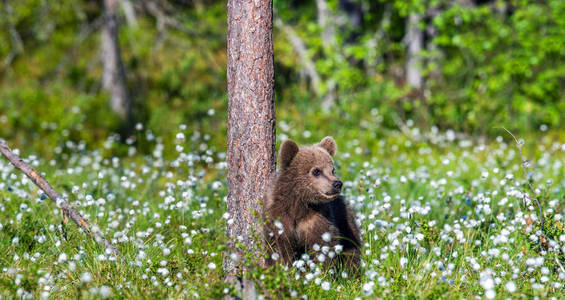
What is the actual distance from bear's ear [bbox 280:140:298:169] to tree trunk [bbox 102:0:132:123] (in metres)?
8.10

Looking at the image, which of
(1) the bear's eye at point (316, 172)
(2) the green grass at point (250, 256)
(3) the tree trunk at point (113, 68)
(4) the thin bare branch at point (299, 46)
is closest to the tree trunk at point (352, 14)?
(4) the thin bare branch at point (299, 46)

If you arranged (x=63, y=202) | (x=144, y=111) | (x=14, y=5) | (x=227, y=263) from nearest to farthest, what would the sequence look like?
(x=63, y=202)
(x=227, y=263)
(x=14, y=5)
(x=144, y=111)

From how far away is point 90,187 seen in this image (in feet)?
24.3

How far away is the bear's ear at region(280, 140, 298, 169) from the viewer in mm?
4828

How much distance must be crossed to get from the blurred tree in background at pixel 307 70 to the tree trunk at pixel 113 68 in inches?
7.0

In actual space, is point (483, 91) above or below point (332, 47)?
below

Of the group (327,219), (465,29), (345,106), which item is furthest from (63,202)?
(465,29)

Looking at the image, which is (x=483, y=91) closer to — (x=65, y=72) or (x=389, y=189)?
(x=389, y=189)

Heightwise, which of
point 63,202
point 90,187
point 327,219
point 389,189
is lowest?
point 389,189

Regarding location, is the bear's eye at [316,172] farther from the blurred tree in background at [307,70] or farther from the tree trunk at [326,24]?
the tree trunk at [326,24]

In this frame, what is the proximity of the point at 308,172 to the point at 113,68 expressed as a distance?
8.38 m

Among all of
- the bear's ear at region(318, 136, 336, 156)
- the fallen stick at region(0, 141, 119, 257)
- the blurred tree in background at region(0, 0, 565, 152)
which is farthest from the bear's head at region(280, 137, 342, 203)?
the blurred tree in background at region(0, 0, 565, 152)

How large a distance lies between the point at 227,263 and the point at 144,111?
9197 mm

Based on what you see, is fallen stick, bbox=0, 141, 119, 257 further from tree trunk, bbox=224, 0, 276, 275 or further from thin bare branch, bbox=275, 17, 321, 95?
thin bare branch, bbox=275, 17, 321, 95
